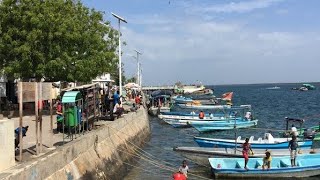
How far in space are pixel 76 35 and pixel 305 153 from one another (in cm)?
1679

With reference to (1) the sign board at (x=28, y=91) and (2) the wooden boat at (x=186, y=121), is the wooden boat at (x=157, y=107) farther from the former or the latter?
(1) the sign board at (x=28, y=91)

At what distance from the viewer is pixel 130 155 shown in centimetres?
2489

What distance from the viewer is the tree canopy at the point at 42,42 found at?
28594mm

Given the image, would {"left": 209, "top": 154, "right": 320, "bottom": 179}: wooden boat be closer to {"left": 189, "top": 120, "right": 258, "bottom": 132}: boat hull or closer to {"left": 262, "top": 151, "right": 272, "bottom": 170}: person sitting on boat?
{"left": 262, "top": 151, "right": 272, "bottom": 170}: person sitting on boat

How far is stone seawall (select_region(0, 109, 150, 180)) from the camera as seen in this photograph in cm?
1340

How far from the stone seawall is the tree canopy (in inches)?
227

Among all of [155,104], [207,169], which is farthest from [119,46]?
[155,104]

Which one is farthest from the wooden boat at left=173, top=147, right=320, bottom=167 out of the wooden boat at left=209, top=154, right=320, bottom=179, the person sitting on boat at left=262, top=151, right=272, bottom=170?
the person sitting on boat at left=262, top=151, right=272, bottom=170

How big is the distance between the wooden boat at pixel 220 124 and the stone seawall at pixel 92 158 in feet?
45.5

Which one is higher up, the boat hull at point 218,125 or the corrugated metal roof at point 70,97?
the corrugated metal roof at point 70,97

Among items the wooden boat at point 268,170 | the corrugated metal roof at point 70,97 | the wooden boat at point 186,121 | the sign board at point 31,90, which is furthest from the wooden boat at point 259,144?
the wooden boat at point 186,121

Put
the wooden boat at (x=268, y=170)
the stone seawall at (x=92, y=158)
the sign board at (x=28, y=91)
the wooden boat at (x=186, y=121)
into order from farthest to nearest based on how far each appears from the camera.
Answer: the wooden boat at (x=186, y=121) → the wooden boat at (x=268, y=170) → the sign board at (x=28, y=91) → the stone seawall at (x=92, y=158)

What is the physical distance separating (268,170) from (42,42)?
17001 millimetres

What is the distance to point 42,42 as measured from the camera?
29281mm
